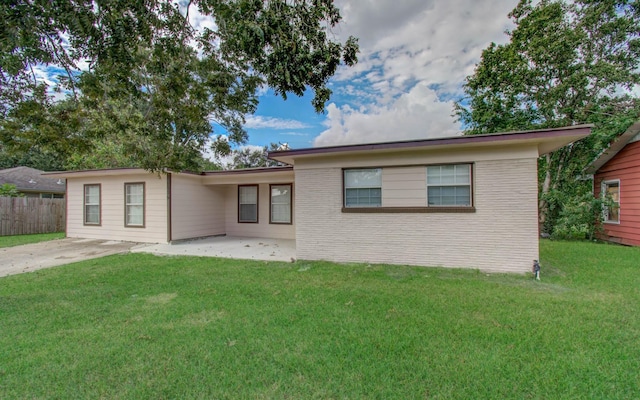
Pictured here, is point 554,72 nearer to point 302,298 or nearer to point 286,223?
point 286,223

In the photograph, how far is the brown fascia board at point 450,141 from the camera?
518cm

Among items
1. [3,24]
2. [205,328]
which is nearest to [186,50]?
[3,24]

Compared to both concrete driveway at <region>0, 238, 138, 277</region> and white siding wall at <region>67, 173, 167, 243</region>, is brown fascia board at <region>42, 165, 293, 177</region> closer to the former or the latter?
white siding wall at <region>67, 173, 167, 243</region>

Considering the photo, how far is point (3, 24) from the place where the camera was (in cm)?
331

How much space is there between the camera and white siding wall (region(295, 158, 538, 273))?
19.1ft

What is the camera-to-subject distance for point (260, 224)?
11734 millimetres

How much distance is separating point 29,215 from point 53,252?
22.8 ft

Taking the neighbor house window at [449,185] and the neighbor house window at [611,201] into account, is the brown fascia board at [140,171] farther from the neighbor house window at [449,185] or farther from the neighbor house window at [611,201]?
the neighbor house window at [611,201]

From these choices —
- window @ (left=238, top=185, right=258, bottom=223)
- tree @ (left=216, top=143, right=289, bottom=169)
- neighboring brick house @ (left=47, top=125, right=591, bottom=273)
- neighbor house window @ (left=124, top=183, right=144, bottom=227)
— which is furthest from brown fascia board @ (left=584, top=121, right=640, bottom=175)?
tree @ (left=216, top=143, right=289, bottom=169)

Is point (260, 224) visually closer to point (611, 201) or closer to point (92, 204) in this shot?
point (92, 204)

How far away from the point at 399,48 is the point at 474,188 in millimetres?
6229

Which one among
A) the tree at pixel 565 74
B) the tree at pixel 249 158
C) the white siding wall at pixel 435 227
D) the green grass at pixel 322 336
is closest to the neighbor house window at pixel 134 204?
the green grass at pixel 322 336

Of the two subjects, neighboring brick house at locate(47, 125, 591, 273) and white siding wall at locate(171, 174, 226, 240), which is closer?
neighboring brick house at locate(47, 125, 591, 273)

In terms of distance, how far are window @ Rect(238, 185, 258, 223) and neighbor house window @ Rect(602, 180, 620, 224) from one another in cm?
1264
